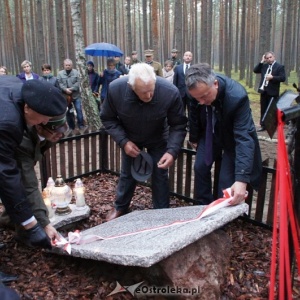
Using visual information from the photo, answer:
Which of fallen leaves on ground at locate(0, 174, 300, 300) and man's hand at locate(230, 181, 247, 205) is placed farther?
man's hand at locate(230, 181, 247, 205)

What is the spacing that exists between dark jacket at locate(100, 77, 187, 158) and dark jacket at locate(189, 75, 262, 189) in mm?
467

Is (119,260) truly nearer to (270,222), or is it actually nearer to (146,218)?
(146,218)

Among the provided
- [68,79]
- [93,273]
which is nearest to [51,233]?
[93,273]

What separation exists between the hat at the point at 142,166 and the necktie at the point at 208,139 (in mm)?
566

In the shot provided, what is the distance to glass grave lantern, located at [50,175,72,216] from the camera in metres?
3.42

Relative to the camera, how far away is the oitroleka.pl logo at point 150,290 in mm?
2377

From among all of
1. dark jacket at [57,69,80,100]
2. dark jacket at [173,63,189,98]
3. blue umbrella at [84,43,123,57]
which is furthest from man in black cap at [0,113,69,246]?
blue umbrella at [84,43,123,57]

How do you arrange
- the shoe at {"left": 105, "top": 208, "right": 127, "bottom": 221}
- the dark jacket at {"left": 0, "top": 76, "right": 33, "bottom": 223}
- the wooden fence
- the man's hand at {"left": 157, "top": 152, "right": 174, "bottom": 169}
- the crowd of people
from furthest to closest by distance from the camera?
the wooden fence
the shoe at {"left": 105, "top": 208, "right": 127, "bottom": 221}
the man's hand at {"left": 157, "top": 152, "right": 174, "bottom": 169}
the crowd of people
the dark jacket at {"left": 0, "top": 76, "right": 33, "bottom": 223}

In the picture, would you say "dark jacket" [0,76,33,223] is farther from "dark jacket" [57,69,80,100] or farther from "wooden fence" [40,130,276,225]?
"dark jacket" [57,69,80,100]

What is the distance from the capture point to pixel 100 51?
37.5 feet

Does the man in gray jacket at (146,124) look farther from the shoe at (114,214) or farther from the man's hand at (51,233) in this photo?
the man's hand at (51,233)

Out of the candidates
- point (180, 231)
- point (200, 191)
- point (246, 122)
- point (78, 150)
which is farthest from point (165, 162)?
point (78, 150)

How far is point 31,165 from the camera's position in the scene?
2848 mm

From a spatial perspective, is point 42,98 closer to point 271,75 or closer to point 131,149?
point 131,149
